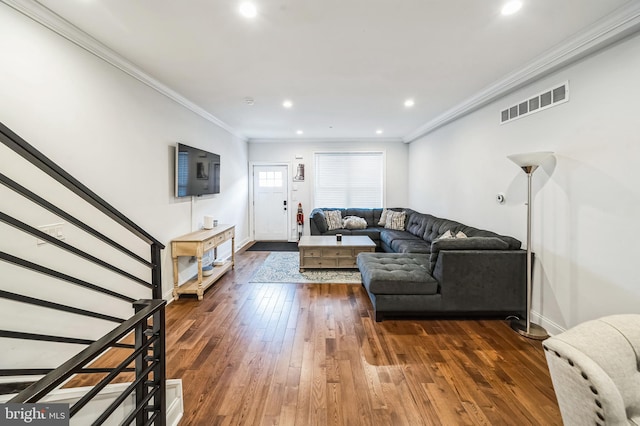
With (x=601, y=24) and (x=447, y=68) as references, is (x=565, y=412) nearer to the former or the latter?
(x=601, y=24)

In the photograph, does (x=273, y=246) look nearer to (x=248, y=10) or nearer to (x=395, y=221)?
(x=395, y=221)

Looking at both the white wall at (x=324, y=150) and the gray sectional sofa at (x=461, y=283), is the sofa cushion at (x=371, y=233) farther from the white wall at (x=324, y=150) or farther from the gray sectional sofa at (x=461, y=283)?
the gray sectional sofa at (x=461, y=283)

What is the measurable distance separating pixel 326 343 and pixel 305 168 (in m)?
5.15

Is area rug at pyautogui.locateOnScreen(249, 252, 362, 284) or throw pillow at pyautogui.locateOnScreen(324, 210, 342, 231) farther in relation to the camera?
throw pillow at pyautogui.locateOnScreen(324, 210, 342, 231)

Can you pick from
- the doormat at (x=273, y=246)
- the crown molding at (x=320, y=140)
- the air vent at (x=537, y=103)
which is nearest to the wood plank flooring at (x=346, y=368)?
the air vent at (x=537, y=103)

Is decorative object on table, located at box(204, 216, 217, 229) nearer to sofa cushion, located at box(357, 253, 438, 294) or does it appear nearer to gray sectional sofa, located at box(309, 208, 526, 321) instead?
sofa cushion, located at box(357, 253, 438, 294)

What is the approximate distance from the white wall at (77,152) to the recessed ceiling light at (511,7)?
316 cm

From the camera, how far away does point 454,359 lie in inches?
92.8

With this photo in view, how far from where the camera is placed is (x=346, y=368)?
2.24 meters

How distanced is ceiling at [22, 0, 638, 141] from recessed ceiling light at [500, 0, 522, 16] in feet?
0.12

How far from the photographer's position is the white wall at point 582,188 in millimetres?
2133

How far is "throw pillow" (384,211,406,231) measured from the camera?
20.2 ft

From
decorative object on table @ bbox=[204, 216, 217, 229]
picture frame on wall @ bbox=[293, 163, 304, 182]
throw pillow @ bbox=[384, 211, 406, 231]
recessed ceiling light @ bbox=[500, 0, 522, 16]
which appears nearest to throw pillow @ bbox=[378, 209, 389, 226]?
throw pillow @ bbox=[384, 211, 406, 231]

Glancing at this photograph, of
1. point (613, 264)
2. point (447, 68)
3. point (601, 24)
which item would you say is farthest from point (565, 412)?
point (447, 68)
